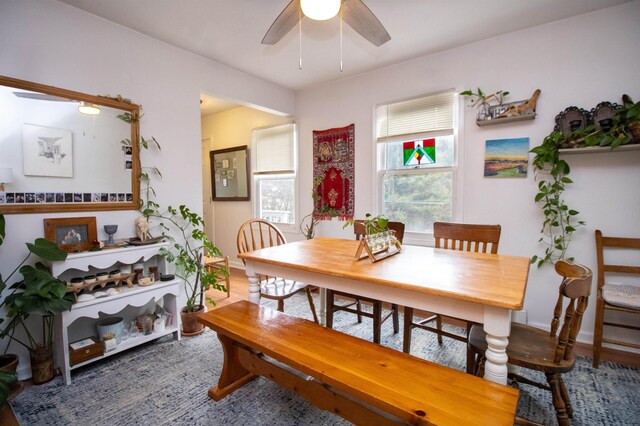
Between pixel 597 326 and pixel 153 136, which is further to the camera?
pixel 153 136

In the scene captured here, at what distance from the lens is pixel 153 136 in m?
2.62

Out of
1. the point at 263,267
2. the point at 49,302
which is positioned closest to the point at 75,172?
the point at 49,302

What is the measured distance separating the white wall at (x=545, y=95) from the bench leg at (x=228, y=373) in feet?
7.76

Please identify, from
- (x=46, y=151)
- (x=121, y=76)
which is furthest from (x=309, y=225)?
(x=46, y=151)

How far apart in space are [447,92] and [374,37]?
4.16 feet

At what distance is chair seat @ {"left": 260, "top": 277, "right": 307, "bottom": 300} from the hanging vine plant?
2.06m

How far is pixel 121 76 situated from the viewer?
241cm

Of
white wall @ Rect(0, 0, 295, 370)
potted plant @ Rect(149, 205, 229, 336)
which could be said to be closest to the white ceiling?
white wall @ Rect(0, 0, 295, 370)

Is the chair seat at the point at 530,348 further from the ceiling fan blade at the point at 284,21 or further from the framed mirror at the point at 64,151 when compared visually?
the framed mirror at the point at 64,151

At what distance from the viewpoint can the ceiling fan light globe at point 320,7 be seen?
1519mm

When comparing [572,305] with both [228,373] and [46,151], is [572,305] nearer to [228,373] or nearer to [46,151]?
[228,373]

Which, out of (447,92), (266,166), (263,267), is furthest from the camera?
(266,166)

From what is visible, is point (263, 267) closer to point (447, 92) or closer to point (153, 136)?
point (153, 136)

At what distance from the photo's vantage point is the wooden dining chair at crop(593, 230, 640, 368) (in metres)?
1.97
